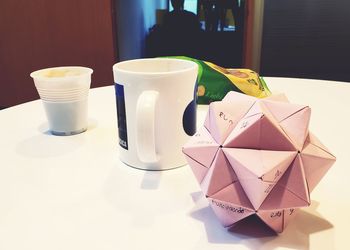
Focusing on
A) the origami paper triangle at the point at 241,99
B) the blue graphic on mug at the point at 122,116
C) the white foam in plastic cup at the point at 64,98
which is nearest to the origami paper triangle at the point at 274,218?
the origami paper triangle at the point at 241,99

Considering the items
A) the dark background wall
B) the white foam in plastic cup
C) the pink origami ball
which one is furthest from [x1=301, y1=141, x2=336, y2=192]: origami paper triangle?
the dark background wall

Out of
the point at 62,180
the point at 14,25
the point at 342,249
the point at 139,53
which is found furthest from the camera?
the point at 139,53

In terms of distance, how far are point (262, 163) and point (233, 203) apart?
0.15 ft

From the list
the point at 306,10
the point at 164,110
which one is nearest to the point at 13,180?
the point at 164,110

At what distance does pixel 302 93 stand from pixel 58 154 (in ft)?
1.84

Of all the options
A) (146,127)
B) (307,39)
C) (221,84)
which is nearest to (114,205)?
(146,127)

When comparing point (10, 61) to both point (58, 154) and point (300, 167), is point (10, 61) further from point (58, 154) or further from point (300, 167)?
point (300, 167)

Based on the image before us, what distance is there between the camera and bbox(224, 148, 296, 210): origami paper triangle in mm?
286

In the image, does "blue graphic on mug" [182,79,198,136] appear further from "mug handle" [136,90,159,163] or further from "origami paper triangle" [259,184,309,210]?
"origami paper triangle" [259,184,309,210]

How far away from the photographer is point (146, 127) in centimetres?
39

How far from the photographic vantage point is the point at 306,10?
2.09 m

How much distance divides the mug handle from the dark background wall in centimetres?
196

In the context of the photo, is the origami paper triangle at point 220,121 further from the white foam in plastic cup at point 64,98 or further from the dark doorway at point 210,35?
the dark doorway at point 210,35

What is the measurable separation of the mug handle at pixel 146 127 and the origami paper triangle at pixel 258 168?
0.37ft
